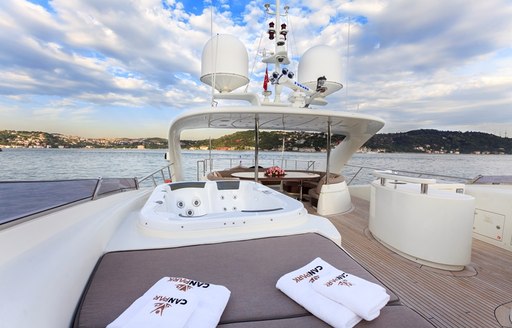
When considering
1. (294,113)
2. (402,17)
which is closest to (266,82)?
(294,113)

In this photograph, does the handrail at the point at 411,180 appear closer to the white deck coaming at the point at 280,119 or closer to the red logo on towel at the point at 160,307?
the white deck coaming at the point at 280,119

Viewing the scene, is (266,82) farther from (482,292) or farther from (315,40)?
(482,292)

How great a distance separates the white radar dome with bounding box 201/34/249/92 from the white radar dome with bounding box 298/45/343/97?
1207 mm

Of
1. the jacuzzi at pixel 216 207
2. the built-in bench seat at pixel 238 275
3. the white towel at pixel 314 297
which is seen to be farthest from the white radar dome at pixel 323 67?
the white towel at pixel 314 297

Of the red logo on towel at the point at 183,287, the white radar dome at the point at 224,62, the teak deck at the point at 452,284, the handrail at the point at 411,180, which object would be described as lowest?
the teak deck at the point at 452,284

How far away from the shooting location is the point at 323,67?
4.73 m

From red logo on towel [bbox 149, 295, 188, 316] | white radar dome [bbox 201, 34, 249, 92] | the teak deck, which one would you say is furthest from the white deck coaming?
red logo on towel [bbox 149, 295, 188, 316]

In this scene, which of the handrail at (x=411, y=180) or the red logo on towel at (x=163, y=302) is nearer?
the red logo on towel at (x=163, y=302)

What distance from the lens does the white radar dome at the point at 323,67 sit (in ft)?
15.5

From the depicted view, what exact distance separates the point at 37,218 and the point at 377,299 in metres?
1.57

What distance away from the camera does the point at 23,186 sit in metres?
1.61

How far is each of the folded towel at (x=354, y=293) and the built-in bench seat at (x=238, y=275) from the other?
0.13 feet

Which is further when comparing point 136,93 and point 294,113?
point 136,93

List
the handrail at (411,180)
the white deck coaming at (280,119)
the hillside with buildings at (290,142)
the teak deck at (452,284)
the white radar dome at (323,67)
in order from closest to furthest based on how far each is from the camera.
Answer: the teak deck at (452,284)
the handrail at (411,180)
the hillside with buildings at (290,142)
the white deck coaming at (280,119)
the white radar dome at (323,67)
